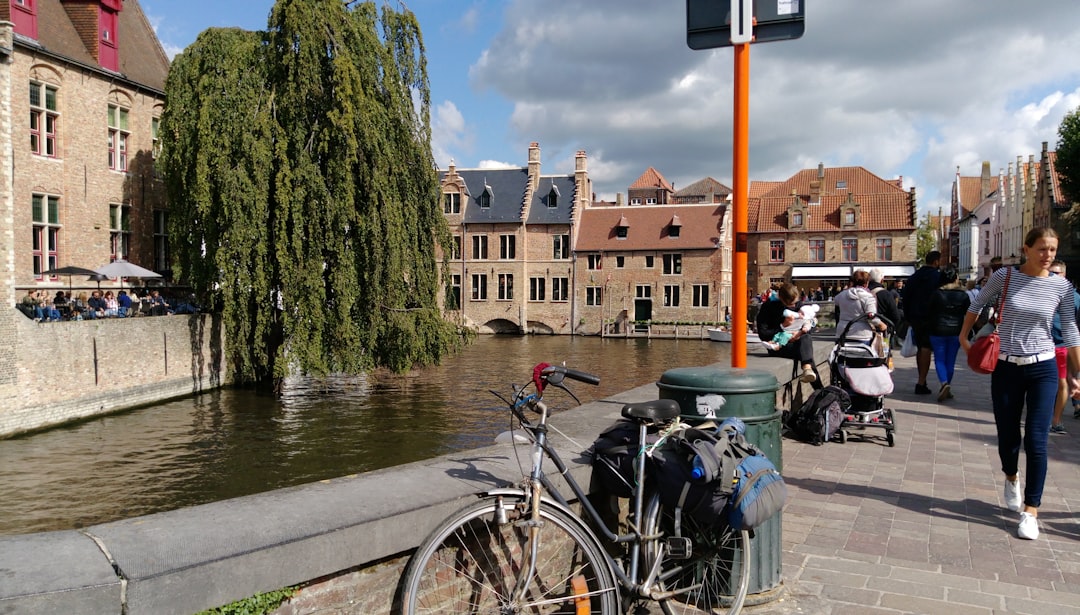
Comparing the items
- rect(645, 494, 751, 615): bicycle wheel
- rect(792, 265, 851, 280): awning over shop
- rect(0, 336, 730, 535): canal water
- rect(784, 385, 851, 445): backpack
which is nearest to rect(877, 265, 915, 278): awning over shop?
rect(792, 265, 851, 280): awning over shop

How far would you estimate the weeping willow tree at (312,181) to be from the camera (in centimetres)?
1895

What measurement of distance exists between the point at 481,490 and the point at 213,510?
981 mm

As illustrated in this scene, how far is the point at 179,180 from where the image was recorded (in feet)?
68.5

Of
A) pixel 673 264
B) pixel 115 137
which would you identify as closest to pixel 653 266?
pixel 673 264

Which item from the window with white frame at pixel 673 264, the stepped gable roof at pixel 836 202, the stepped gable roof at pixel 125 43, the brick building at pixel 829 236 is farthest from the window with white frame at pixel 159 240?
the stepped gable roof at pixel 836 202

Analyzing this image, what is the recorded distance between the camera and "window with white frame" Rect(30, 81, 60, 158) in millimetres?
21719

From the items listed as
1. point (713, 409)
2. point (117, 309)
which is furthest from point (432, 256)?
point (713, 409)

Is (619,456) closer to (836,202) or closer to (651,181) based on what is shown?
(836,202)

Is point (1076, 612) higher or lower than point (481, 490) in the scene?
lower

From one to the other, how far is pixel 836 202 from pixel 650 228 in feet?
43.8

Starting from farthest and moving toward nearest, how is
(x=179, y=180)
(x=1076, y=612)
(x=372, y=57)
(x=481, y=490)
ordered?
(x=179, y=180) < (x=372, y=57) < (x=1076, y=612) < (x=481, y=490)

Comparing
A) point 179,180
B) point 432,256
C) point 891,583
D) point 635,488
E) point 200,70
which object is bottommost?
point 891,583

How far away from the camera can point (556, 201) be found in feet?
183

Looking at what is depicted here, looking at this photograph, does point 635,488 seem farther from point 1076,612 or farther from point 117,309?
point 117,309
